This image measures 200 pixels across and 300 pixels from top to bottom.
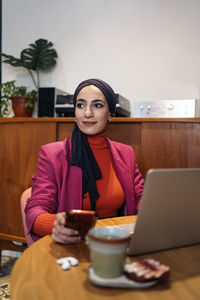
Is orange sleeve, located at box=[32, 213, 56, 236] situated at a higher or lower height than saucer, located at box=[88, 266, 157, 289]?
lower

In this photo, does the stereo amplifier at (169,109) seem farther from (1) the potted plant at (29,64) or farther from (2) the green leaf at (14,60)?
(2) the green leaf at (14,60)

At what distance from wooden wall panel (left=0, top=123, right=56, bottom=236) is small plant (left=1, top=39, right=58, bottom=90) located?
2.39ft

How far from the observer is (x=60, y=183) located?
4.73 feet

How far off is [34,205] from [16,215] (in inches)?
51.2

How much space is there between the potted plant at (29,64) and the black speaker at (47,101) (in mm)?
241

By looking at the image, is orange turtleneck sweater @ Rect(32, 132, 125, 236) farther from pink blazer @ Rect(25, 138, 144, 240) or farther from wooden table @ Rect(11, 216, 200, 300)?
wooden table @ Rect(11, 216, 200, 300)

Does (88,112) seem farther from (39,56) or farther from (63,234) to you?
(39,56)

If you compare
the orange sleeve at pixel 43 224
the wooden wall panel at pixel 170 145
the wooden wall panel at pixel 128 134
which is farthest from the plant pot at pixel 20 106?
the orange sleeve at pixel 43 224

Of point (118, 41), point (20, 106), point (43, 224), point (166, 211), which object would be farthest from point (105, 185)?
point (118, 41)

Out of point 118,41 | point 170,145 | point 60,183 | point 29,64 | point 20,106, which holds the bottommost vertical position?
point 60,183

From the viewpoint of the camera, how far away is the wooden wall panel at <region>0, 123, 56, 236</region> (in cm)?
239

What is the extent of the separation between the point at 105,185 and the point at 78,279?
88 cm

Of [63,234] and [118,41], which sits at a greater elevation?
[118,41]

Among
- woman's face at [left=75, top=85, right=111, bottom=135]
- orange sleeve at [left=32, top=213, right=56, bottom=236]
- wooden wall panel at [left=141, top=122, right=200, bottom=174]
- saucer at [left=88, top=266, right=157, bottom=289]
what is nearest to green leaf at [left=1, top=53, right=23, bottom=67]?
wooden wall panel at [left=141, top=122, right=200, bottom=174]
